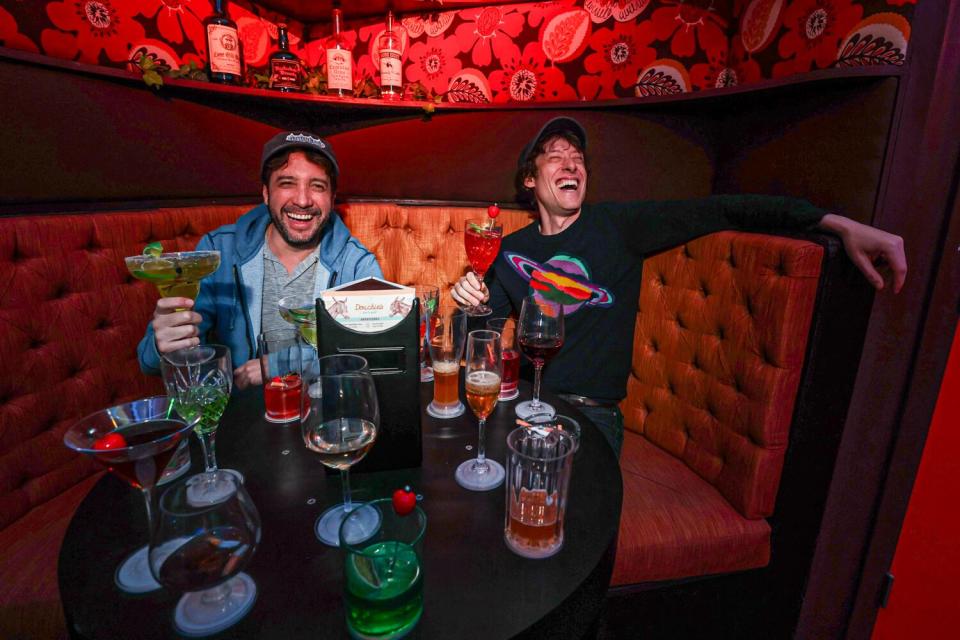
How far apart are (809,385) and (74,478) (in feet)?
7.95

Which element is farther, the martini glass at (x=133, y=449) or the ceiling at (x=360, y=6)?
the ceiling at (x=360, y=6)

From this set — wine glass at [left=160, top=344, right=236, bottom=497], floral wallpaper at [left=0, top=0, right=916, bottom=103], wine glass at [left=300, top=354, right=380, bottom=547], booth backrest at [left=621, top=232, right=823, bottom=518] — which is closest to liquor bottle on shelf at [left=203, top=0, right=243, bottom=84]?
floral wallpaper at [left=0, top=0, right=916, bottom=103]

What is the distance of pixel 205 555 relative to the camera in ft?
2.05

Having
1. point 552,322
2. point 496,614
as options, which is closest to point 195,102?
point 552,322

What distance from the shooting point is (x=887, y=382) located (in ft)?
4.99

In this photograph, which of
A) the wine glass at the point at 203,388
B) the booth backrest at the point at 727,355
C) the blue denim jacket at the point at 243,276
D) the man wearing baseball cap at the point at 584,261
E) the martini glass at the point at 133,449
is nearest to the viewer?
the martini glass at the point at 133,449

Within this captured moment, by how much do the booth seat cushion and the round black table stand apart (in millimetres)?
539

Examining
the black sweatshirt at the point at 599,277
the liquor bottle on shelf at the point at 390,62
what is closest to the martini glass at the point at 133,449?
the black sweatshirt at the point at 599,277

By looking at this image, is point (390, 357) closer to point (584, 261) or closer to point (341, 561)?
point (341, 561)

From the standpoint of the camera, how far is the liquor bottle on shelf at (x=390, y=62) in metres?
2.34

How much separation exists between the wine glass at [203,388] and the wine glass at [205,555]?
240 mm

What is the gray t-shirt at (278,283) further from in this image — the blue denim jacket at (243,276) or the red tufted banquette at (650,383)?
the red tufted banquette at (650,383)

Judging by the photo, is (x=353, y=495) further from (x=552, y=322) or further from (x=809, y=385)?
(x=809, y=385)

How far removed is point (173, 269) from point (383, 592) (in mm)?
1030
